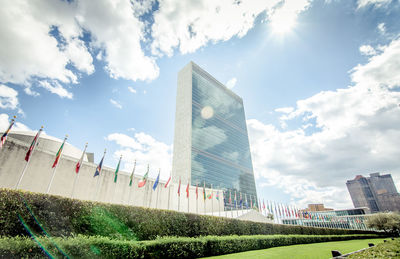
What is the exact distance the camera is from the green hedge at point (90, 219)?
855cm

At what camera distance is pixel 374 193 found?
437 ft

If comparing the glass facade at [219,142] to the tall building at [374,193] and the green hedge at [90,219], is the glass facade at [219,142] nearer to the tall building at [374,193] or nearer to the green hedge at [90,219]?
the green hedge at [90,219]

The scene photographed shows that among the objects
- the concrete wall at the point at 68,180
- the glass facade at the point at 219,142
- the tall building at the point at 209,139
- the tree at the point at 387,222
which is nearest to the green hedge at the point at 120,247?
the concrete wall at the point at 68,180

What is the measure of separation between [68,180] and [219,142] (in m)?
68.2

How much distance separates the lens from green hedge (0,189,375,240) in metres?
8.55

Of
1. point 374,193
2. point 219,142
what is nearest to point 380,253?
point 219,142

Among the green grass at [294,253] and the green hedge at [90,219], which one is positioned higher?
the green hedge at [90,219]

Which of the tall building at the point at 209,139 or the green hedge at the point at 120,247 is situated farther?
the tall building at the point at 209,139

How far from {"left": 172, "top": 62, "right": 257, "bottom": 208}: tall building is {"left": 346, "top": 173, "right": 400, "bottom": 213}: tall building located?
10063cm

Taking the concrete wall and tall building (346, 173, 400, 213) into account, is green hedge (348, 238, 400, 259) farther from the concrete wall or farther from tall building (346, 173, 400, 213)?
tall building (346, 173, 400, 213)

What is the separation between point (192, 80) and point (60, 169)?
70523 millimetres

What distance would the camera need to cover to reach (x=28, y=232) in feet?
28.2

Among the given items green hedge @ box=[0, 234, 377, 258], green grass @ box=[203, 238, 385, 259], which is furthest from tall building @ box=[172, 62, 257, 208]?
green hedge @ box=[0, 234, 377, 258]

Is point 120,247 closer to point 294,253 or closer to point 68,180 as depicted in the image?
point 294,253
